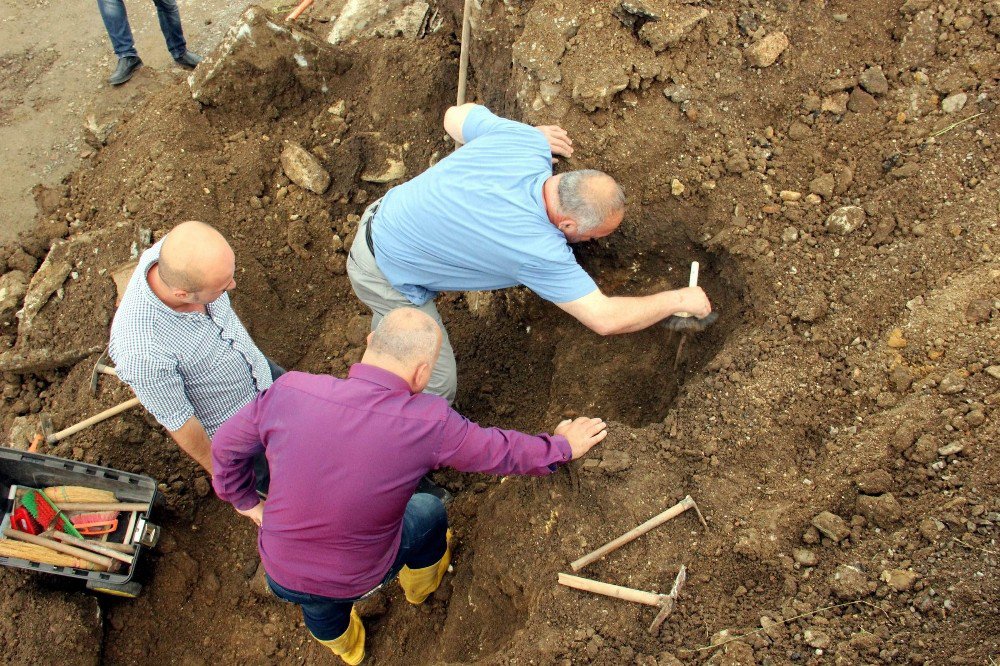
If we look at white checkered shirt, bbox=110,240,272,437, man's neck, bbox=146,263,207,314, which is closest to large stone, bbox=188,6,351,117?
white checkered shirt, bbox=110,240,272,437

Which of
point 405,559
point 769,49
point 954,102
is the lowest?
point 405,559

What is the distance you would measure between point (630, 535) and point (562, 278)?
120 centimetres

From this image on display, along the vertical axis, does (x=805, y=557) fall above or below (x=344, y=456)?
below

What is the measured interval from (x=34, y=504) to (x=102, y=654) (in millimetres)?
906

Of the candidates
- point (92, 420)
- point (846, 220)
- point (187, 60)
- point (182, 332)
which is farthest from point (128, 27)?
point (846, 220)

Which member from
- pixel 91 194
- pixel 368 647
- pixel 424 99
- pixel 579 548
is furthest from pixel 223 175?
pixel 579 548

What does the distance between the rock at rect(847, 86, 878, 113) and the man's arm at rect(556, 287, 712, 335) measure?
5.41 feet

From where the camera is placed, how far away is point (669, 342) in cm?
421

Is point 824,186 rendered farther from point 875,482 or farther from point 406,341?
point 406,341

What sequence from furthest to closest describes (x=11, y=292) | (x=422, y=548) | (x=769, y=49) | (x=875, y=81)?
(x=11, y=292)
(x=769, y=49)
(x=875, y=81)
(x=422, y=548)

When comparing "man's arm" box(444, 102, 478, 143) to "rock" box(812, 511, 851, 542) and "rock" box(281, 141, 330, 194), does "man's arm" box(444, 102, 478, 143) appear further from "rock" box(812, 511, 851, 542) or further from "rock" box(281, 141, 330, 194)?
"rock" box(812, 511, 851, 542)

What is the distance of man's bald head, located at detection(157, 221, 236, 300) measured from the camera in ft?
10.2

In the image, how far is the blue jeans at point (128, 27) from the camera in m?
6.64

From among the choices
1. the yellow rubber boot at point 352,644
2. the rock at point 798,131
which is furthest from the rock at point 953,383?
the yellow rubber boot at point 352,644
